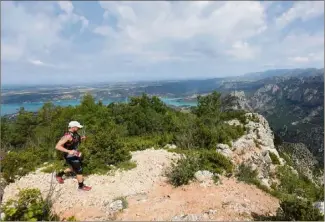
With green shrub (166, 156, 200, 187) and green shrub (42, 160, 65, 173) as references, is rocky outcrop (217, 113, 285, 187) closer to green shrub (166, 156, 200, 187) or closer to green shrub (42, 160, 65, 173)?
green shrub (166, 156, 200, 187)

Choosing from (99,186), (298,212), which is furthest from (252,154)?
(298,212)

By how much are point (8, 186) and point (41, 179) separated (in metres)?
1.13

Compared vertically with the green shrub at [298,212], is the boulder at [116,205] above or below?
below

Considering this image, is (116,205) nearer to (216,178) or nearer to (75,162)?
(75,162)

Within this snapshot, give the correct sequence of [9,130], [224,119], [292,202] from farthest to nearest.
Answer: [9,130], [224,119], [292,202]

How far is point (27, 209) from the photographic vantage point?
23.6 ft

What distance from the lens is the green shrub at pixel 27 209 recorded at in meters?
6.97

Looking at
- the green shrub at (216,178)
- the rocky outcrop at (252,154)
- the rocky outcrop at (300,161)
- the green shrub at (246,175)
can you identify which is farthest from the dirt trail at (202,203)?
the rocky outcrop at (300,161)

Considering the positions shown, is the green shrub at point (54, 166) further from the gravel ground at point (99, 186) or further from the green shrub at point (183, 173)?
the green shrub at point (183, 173)

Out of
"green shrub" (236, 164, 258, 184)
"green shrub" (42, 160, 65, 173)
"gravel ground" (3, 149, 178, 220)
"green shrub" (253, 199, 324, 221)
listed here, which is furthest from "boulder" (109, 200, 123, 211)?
"green shrub" (236, 164, 258, 184)

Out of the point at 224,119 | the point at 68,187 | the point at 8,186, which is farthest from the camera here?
the point at 224,119

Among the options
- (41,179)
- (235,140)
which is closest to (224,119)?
(235,140)

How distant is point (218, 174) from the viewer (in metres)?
12.1

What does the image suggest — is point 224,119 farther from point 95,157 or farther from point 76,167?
point 76,167
